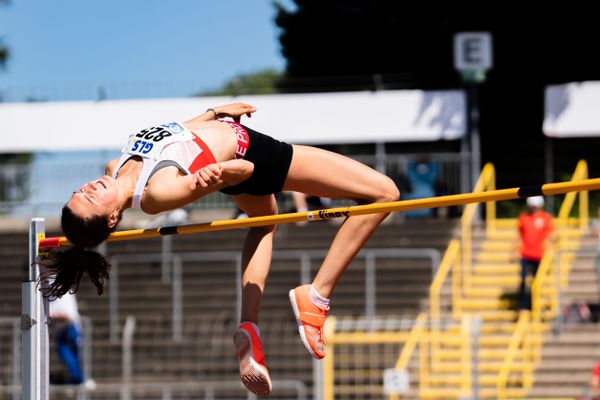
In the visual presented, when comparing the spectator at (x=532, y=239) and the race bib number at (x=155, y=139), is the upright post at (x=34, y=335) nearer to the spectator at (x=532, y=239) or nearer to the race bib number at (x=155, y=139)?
the race bib number at (x=155, y=139)

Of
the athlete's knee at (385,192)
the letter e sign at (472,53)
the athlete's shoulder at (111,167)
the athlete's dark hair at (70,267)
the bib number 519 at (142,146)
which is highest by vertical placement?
the letter e sign at (472,53)

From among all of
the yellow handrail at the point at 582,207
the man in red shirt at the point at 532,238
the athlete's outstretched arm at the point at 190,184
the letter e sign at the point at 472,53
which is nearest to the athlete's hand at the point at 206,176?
the athlete's outstretched arm at the point at 190,184

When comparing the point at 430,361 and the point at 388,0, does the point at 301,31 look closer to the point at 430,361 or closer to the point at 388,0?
the point at 388,0

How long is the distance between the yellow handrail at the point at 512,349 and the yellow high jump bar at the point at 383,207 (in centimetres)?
670

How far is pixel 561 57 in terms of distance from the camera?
24938mm

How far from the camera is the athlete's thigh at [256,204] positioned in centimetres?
746

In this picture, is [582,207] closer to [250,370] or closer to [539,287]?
[539,287]

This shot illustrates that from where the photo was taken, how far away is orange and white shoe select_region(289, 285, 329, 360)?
729 cm

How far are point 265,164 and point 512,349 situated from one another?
284 inches

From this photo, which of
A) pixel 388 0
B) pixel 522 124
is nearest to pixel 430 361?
pixel 522 124

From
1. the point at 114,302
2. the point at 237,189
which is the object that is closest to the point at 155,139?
the point at 237,189

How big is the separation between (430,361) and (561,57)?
40.3 feet

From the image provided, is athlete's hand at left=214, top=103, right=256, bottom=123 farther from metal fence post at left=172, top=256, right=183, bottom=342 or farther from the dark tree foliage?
the dark tree foliage

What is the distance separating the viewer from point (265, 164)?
709 cm
